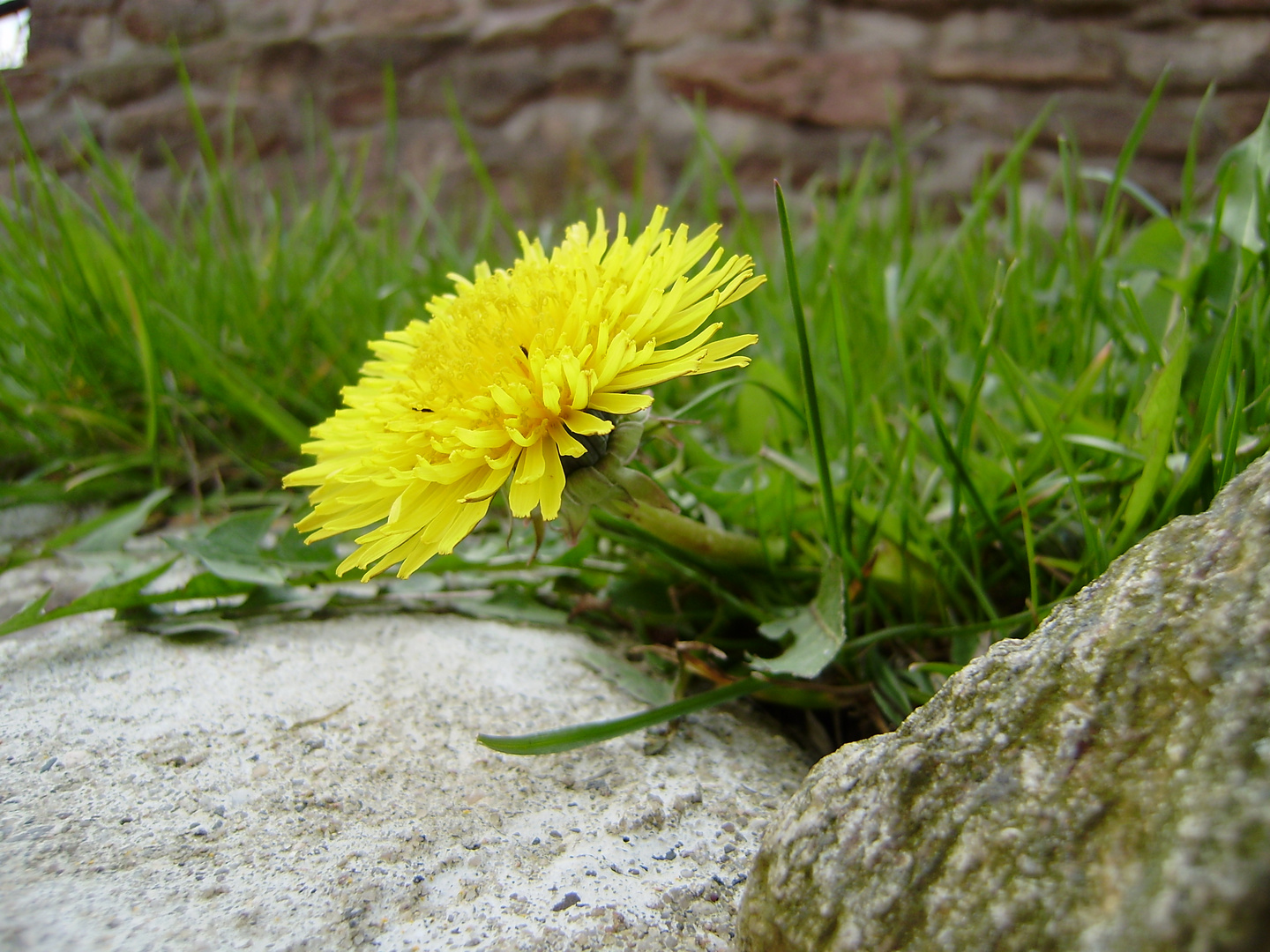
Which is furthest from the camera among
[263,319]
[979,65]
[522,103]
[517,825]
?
[522,103]

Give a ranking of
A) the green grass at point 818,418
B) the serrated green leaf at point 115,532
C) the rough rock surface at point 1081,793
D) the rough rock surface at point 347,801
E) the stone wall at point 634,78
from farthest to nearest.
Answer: the stone wall at point 634,78, the serrated green leaf at point 115,532, the green grass at point 818,418, the rough rock surface at point 347,801, the rough rock surface at point 1081,793

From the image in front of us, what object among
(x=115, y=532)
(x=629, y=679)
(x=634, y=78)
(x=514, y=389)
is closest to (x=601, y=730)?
(x=629, y=679)

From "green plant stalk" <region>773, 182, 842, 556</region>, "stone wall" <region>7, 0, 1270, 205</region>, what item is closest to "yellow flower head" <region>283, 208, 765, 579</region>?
"green plant stalk" <region>773, 182, 842, 556</region>

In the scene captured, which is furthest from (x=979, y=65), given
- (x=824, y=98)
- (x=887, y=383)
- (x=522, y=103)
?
(x=887, y=383)

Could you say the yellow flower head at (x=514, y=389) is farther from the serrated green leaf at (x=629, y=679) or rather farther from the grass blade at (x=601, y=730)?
the serrated green leaf at (x=629, y=679)

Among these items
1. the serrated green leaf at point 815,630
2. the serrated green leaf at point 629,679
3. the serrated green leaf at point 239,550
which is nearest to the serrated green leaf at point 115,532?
the serrated green leaf at point 239,550

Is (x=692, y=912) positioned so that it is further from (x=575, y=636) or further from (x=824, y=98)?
(x=824, y=98)
